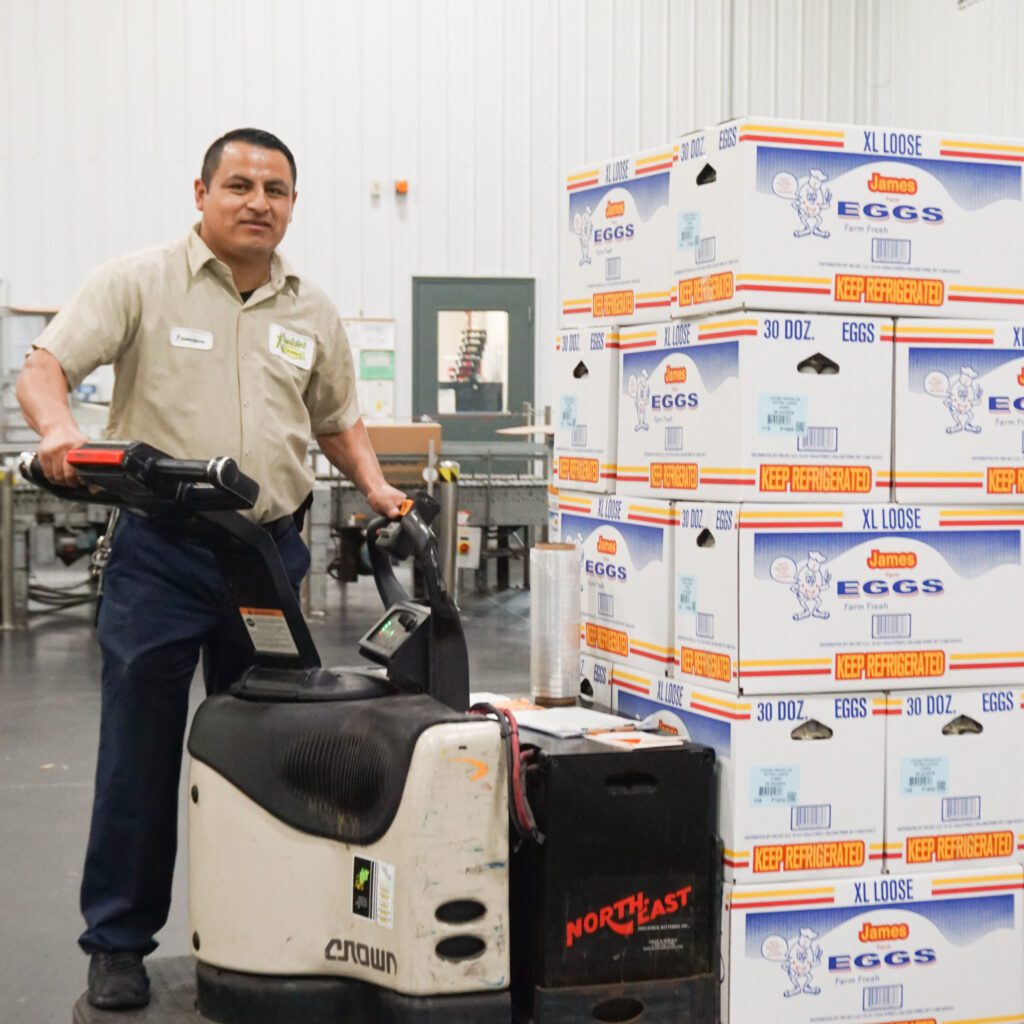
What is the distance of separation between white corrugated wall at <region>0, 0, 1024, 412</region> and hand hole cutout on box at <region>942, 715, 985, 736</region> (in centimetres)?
934

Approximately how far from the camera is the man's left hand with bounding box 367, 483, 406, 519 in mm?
2741

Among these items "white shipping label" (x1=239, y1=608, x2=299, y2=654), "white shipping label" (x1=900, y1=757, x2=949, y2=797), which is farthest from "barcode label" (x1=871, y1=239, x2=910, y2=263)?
"white shipping label" (x1=239, y1=608, x2=299, y2=654)

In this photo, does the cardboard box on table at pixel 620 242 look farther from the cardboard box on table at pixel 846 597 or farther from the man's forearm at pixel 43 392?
the man's forearm at pixel 43 392

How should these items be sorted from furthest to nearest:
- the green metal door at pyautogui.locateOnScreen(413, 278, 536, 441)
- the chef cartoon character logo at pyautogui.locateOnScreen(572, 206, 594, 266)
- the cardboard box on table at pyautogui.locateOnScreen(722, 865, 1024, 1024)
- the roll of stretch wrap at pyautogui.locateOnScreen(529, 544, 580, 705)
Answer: the green metal door at pyautogui.locateOnScreen(413, 278, 536, 441), the chef cartoon character logo at pyautogui.locateOnScreen(572, 206, 594, 266), the roll of stretch wrap at pyautogui.locateOnScreen(529, 544, 580, 705), the cardboard box on table at pyautogui.locateOnScreen(722, 865, 1024, 1024)

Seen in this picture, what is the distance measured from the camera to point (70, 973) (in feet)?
10.1

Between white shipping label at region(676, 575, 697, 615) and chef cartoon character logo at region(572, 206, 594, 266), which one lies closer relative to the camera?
white shipping label at region(676, 575, 697, 615)

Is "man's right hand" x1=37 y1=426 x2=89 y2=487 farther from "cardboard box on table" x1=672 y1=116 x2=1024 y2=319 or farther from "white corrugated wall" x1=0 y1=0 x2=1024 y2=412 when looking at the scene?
"white corrugated wall" x1=0 y1=0 x2=1024 y2=412

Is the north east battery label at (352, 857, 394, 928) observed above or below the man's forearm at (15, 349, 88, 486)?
below

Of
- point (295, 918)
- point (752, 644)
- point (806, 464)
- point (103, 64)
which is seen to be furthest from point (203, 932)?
point (103, 64)

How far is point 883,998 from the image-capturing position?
264 cm

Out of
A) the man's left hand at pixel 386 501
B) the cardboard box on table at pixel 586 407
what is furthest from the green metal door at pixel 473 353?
the man's left hand at pixel 386 501

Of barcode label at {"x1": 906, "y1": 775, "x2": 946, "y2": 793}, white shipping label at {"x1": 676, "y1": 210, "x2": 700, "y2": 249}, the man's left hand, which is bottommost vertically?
barcode label at {"x1": 906, "y1": 775, "x2": 946, "y2": 793}

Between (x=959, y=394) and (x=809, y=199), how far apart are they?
49 centimetres

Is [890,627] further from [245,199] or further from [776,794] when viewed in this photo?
[245,199]
